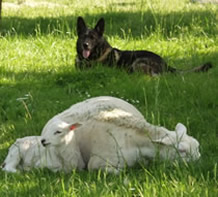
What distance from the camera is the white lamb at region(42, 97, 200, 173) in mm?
4738

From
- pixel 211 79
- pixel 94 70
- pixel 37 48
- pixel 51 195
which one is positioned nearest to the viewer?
pixel 51 195

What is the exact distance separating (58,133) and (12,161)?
69cm

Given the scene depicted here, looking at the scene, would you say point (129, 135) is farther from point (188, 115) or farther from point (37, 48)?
point (37, 48)

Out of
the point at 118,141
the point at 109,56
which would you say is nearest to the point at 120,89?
the point at 109,56

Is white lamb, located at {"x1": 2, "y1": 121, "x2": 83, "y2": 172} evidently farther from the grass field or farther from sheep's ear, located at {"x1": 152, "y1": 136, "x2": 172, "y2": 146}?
sheep's ear, located at {"x1": 152, "y1": 136, "x2": 172, "y2": 146}

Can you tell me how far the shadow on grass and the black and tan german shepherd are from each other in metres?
0.77

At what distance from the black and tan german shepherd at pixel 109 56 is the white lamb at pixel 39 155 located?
424 cm

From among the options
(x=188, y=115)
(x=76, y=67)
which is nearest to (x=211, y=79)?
(x=188, y=115)

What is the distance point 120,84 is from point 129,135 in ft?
11.5

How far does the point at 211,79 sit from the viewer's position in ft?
26.8

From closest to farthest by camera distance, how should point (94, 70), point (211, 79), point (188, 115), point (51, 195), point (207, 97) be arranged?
point (51, 195) → point (188, 115) → point (207, 97) → point (211, 79) → point (94, 70)

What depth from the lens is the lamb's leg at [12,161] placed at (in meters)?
5.02

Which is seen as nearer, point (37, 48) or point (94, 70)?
point (94, 70)

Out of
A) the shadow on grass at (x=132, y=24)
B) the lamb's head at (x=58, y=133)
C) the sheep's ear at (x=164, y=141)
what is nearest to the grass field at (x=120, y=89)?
the shadow on grass at (x=132, y=24)
